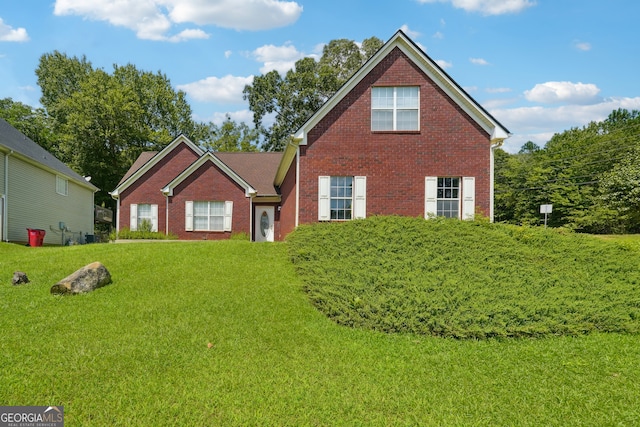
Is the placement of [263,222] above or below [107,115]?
below

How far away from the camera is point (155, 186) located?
24125 mm

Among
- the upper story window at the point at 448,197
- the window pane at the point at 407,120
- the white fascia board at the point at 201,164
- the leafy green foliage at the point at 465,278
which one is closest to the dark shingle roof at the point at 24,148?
the white fascia board at the point at 201,164

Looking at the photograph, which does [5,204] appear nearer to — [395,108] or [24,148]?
[24,148]

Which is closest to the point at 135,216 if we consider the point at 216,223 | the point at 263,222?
the point at 216,223

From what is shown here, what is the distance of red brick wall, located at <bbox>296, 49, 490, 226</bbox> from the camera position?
1496 centimetres

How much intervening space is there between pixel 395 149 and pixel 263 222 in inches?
396

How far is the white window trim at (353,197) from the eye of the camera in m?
15.0

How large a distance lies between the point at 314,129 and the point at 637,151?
107 ft

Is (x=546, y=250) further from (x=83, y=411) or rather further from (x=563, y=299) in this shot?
(x=83, y=411)

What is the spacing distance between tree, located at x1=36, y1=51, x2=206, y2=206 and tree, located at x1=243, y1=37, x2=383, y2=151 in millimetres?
7536

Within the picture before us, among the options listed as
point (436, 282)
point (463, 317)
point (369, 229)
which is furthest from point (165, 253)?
point (463, 317)

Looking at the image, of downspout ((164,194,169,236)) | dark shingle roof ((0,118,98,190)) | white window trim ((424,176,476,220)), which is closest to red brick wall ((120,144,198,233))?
downspout ((164,194,169,236))

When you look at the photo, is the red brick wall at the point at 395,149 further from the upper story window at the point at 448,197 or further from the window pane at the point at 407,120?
the upper story window at the point at 448,197

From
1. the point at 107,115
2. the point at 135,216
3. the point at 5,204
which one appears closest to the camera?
the point at 5,204
